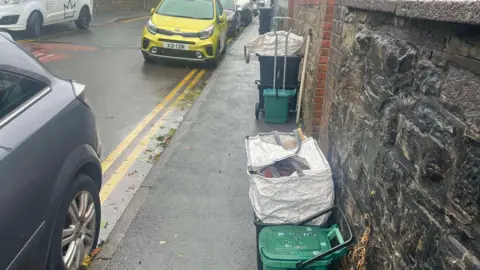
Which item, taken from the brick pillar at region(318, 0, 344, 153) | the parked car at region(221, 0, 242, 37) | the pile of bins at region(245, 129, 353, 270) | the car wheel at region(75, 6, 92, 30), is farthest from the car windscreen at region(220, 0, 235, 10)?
the pile of bins at region(245, 129, 353, 270)

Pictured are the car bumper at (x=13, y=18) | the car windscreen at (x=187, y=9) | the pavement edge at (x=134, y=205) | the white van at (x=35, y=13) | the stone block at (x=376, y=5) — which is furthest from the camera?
the white van at (x=35, y=13)

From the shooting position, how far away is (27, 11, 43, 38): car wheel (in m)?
12.7

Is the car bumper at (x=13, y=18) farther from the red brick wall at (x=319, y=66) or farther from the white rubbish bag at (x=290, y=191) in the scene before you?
the white rubbish bag at (x=290, y=191)

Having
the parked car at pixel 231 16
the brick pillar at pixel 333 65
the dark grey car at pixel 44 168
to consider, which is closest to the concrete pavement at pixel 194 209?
the dark grey car at pixel 44 168

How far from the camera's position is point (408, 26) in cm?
216

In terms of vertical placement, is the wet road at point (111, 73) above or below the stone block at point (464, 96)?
below

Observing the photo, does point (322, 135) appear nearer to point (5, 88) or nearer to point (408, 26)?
point (408, 26)

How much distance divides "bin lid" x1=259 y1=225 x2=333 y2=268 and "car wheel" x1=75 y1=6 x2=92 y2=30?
1507 cm

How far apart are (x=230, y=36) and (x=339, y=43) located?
13513mm

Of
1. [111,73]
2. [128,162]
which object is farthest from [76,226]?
[111,73]

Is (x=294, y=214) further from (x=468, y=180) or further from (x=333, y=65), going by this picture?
(x=468, y=180)

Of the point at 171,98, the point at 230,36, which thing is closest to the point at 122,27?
the point at 230,36

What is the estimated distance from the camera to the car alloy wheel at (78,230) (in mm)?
2922

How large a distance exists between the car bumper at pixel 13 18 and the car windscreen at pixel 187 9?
4.33 metres
